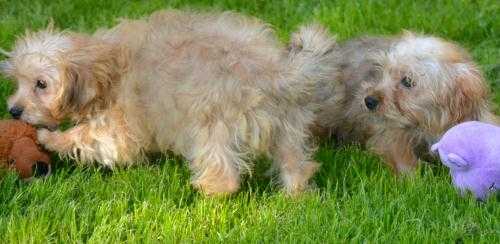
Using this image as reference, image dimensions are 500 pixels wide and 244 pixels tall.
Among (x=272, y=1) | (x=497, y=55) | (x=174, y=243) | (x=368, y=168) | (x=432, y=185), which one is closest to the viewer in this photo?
(x=174, y=243)

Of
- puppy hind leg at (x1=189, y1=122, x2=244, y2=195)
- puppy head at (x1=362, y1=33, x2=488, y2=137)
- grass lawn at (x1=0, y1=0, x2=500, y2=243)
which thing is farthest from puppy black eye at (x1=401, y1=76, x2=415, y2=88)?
puppy hind leg at (x1=189, y1=122, x2=244, y2=195)

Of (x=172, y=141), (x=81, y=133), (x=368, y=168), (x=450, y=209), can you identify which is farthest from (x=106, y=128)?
(x=450, y=209)

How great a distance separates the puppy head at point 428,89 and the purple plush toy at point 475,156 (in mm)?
472

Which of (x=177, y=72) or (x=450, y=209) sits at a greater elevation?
(x=177, y=72)

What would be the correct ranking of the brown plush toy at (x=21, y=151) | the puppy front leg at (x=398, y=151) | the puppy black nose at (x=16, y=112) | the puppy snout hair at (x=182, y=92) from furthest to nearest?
the puppy front leg at (x=398, y=151)
the puppy black nose at (x=16, y=112)
the brown plush toy at (x=21, y=151)
the puppy snout hair at (x=182, y=92)

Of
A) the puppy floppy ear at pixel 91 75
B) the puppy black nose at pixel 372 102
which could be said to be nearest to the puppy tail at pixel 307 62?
the puppy black nose at pixel 372 102

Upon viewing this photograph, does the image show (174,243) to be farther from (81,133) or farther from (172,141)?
(81,133)

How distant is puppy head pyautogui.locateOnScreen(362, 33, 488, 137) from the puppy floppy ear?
57.3 inches

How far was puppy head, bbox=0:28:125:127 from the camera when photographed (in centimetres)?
471

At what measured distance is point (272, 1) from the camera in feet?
25.5

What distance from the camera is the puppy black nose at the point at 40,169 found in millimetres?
4730

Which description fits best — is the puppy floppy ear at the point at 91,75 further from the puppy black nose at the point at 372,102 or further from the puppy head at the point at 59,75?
the puppy black nose at the point at 372,102

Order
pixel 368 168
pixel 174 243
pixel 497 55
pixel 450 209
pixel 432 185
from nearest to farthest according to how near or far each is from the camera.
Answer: pixel 174 243 < pixel 450 209 < pixel 432 185 < pixel 368 168 < pixel 497 55

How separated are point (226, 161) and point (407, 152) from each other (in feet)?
4.09
